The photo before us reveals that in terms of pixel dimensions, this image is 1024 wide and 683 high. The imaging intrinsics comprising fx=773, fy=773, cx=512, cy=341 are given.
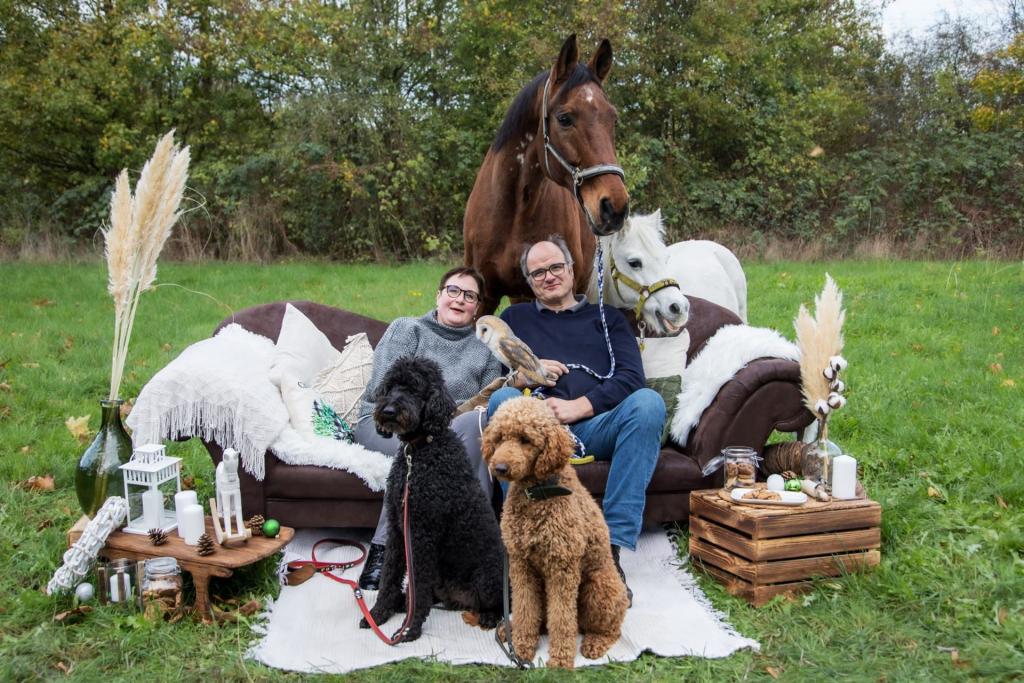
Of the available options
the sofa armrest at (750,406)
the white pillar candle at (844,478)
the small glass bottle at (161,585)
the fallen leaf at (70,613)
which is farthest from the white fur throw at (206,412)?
the white pillar candle at (844,478)

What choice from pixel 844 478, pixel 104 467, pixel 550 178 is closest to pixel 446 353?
pixel 550 178

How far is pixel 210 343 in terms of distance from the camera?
3.59 meters

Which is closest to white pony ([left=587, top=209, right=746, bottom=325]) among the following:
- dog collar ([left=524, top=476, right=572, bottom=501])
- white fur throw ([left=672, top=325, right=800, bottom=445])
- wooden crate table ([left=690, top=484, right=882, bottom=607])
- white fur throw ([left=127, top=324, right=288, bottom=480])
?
white fur throw ([left=672, top=325, right=800, bottom=445])

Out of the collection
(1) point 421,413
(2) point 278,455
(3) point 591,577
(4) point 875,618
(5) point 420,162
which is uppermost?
(5) point 420,162

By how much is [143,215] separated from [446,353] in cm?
140

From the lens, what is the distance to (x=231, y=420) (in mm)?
3139

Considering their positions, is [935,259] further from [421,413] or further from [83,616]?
[83,616]

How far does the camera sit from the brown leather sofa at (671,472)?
3.21 metres

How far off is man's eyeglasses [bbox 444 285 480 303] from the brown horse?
259 millimetres

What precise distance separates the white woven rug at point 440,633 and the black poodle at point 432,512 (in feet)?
0.30

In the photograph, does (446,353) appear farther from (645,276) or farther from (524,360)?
(645,276)

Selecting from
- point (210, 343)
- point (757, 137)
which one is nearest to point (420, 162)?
point (757, 137)

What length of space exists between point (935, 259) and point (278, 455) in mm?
10951

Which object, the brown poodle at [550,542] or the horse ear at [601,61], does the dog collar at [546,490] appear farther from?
the horse ear at [601,61]
